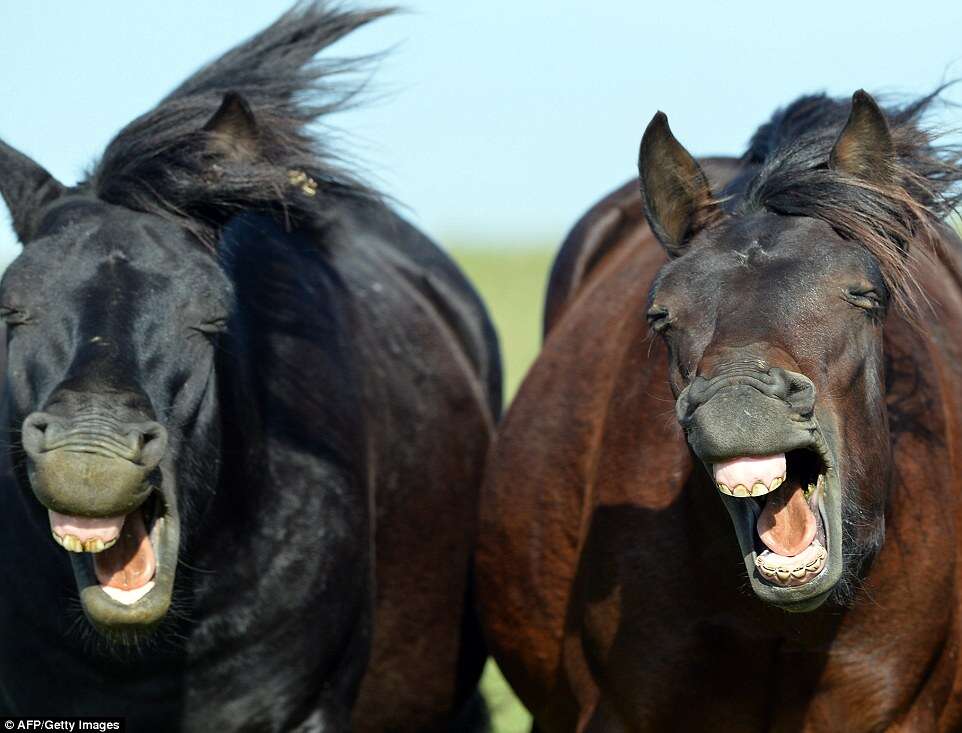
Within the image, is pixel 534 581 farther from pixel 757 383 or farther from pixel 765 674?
pixel 757 383

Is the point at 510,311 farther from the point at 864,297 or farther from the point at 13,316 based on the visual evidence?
the point at 864,297

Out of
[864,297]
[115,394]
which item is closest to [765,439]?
[864,297]

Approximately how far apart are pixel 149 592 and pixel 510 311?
2220 cm

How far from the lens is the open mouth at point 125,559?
427cm

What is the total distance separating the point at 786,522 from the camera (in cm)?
410

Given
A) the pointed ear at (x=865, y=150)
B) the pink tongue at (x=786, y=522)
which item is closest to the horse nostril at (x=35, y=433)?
the pink tongue at (x=786, y=522)

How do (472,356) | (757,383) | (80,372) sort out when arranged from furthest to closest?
(472,356), (80,372), (757,383)

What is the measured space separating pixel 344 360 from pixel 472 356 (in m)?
1.43

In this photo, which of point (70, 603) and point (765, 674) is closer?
point (765, 674)

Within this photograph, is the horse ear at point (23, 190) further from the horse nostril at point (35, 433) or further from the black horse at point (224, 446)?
the horse nostril at point (35, 433)

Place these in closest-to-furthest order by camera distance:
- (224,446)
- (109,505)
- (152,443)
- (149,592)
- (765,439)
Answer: (765,439), (109,505), (152,443), (149,592), (224,446)

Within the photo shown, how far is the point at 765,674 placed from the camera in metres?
4.74

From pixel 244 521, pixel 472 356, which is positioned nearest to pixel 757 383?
pixel 244 521

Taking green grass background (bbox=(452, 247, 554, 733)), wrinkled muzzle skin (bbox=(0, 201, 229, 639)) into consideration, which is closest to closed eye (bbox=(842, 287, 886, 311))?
wrinkled muzzle skin (bbox=(0, 201, 229, 639))
